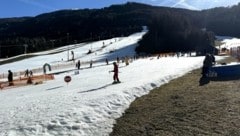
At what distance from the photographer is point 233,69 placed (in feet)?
101

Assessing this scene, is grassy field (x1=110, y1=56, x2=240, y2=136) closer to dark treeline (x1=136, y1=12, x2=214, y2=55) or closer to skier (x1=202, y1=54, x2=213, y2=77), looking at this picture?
skier (x1=202, y1=54, x2=213, y2=77)

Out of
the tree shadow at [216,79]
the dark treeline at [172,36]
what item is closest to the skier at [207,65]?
the tree shadow at [216,79]

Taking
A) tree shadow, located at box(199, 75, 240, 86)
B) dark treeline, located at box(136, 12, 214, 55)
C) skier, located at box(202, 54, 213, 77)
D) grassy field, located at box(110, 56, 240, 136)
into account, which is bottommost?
grassy field, located at box(110, 56, 240, 136)

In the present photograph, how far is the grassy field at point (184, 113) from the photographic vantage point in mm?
16562

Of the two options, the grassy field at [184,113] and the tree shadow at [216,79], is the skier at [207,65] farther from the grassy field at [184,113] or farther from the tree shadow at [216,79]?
the grassy field at [184,113]

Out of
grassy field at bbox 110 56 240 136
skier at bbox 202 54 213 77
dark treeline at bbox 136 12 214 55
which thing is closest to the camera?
grassy field at bbox 110 56 240 136

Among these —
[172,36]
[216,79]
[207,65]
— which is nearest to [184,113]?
[216,79]

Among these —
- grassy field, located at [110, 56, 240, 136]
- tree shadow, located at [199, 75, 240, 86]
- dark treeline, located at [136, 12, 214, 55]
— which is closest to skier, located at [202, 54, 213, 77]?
tree shadow, located at [199, 75, 240, 86]

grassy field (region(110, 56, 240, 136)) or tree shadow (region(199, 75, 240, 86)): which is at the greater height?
tree shadow (region(199, 75, 240, 86))

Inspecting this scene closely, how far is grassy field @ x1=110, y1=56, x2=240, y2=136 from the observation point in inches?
652

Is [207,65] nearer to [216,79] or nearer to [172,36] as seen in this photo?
[216,79]

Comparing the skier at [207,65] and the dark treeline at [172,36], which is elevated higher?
the dark treeline at [172,36]

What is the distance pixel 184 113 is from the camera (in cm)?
1880

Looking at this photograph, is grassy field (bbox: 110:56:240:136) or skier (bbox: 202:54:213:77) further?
skier (bbox: 202:54:213:77)
